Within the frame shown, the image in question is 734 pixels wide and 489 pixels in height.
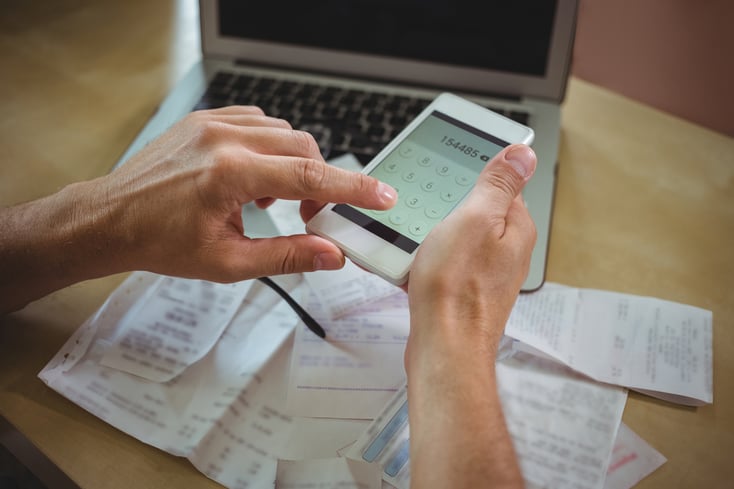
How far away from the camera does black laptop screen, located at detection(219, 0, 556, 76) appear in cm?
78

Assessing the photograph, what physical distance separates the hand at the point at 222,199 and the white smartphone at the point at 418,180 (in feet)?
0.07

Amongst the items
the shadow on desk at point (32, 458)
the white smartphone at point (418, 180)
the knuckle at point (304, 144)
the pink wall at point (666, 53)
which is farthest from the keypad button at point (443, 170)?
the pink wall at point (666, 53)

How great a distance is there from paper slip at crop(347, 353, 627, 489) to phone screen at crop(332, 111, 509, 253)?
A: 0.15m

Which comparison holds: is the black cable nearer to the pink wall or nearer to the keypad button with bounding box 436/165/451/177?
the keypad button with bounding box 436/165/451/177

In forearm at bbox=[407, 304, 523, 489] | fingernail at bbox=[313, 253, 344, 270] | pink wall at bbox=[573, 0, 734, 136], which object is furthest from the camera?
pink wall at bbox=[573, 0, 734, 136]

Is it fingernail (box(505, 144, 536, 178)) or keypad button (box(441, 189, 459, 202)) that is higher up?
fingernail (box(505, 144, 536, 178))

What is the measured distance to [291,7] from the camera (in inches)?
33.0

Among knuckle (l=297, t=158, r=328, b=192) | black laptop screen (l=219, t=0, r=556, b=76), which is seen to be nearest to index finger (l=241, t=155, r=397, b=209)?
knuckle (l=297, t=158, r=328, b=192)

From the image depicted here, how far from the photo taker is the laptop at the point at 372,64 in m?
0.78

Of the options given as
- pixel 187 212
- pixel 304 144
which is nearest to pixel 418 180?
→ pixel 304 144

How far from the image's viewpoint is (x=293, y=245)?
54cm

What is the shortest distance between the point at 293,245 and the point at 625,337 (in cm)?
34

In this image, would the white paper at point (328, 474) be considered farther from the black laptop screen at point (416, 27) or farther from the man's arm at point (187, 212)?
the black laptop screen at point (416, 27)

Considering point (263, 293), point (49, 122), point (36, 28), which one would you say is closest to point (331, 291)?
point (263, 293)
